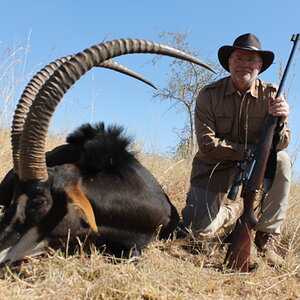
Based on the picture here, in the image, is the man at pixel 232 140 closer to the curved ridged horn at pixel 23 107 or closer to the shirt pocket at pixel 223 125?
the shirt pocket at pixel 223 125

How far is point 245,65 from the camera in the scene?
361 centimetres

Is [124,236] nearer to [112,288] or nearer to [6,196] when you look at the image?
[112,288]

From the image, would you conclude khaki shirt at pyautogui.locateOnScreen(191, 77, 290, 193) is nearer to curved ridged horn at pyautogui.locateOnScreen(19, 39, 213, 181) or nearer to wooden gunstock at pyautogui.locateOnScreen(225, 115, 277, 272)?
wooden gunstock at pyautogui.locateOnScreen(225, 115, 277, 272)

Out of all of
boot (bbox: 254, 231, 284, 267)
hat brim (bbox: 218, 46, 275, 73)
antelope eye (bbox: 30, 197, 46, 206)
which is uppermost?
hat brim (bbox: 218, 46, 275, 73)

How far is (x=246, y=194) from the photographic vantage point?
2.95 m

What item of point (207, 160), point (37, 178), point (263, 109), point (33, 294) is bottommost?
point (33, 294)

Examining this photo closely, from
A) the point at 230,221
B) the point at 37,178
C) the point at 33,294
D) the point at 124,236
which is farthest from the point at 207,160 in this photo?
the point at 33,294

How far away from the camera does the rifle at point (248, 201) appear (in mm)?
2762

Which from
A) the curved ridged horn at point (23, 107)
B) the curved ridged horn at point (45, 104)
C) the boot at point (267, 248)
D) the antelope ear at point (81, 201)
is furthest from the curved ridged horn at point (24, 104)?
the boot at point (267, 248)

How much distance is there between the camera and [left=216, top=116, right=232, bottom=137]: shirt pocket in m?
3.69

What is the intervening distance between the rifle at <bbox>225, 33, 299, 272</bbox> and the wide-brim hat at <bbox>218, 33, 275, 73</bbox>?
411 mm

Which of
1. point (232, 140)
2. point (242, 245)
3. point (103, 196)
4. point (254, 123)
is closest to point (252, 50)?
point (254, 123)

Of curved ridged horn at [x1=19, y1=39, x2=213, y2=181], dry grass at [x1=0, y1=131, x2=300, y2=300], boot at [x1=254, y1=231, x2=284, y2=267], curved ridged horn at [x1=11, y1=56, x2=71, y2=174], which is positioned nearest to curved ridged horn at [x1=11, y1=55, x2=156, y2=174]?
curved ridged horn at [x1=11, y1=56, x2=71, y2=174]

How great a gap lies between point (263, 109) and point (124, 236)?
1.90 meters
